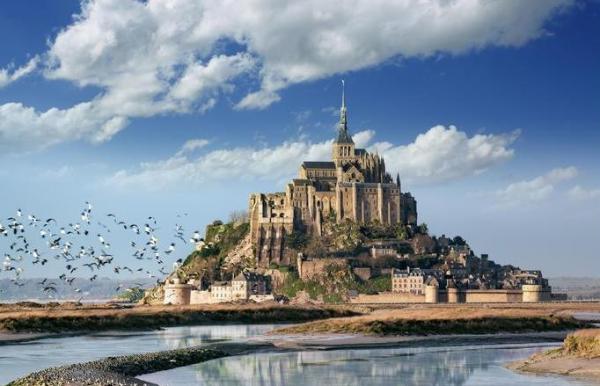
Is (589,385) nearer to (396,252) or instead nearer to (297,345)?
(297,345)

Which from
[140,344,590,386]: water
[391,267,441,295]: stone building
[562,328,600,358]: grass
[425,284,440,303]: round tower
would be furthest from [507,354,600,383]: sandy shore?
[391,267,441,295]: stone building

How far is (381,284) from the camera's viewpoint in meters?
142

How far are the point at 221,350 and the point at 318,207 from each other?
110826 mm

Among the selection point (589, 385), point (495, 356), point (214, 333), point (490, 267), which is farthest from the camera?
point (490, 267)

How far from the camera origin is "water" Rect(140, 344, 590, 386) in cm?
3578

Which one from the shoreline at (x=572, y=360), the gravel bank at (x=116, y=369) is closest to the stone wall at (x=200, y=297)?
the gravel bank at (x=116, y=369)

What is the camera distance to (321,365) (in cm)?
4194

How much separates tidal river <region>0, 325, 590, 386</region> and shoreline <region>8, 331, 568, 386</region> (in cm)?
121

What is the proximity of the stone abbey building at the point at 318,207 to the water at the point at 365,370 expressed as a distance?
108664 mm

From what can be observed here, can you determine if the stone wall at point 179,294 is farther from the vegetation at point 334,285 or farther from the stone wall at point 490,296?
the stone wall at point 490,296

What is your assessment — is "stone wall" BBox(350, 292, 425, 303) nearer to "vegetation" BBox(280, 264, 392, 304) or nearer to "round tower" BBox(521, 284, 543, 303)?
"vegetation" BBox(280, 264, 392, 304)

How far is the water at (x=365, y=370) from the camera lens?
3578 cm

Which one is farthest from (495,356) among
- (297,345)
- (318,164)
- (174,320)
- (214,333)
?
(318,164)

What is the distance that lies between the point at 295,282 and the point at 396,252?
16.5 metres
